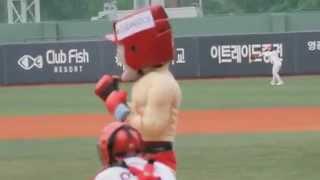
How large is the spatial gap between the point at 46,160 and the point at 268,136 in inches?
165

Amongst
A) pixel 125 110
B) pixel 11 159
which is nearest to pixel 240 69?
pixel 11 159

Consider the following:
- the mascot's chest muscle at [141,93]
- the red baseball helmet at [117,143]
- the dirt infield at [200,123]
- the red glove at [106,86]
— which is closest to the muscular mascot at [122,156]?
the red baseball helmet at [117,143]

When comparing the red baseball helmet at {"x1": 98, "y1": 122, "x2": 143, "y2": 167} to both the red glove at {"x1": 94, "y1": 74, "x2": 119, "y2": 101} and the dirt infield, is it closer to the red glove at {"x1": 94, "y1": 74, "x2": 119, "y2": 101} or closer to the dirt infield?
the red glove at {"x1": 94, "y1": 74, "x2": 119, "y2": 101}

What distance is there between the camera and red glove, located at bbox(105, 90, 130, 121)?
4.77 meters

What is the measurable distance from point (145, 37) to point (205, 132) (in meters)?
11.7

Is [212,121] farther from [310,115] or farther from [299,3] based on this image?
[299,3]

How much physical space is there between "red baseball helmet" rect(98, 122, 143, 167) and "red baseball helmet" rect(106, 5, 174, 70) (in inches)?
46.3

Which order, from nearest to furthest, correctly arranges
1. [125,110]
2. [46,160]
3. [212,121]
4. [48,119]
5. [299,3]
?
[125,110], [46,160], [212,121], [48,119], [299,3]

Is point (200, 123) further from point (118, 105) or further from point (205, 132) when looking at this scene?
point (118, 105)

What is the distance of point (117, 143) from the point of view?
3.50 m

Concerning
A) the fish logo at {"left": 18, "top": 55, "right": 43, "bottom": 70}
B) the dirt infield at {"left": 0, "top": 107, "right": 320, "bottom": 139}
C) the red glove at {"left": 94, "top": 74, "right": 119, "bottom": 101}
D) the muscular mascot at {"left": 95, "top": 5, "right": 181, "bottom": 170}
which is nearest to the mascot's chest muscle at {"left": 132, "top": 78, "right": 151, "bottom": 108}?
the muscular mascot at {"left": 95, "top": 5, "right": 181, "bottom": 170}

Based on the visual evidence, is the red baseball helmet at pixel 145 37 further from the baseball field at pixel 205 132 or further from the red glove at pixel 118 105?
the baseball field at pixel 205 132

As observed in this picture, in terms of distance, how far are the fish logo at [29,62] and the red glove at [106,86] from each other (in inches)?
1154

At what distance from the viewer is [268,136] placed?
49.4 ft
